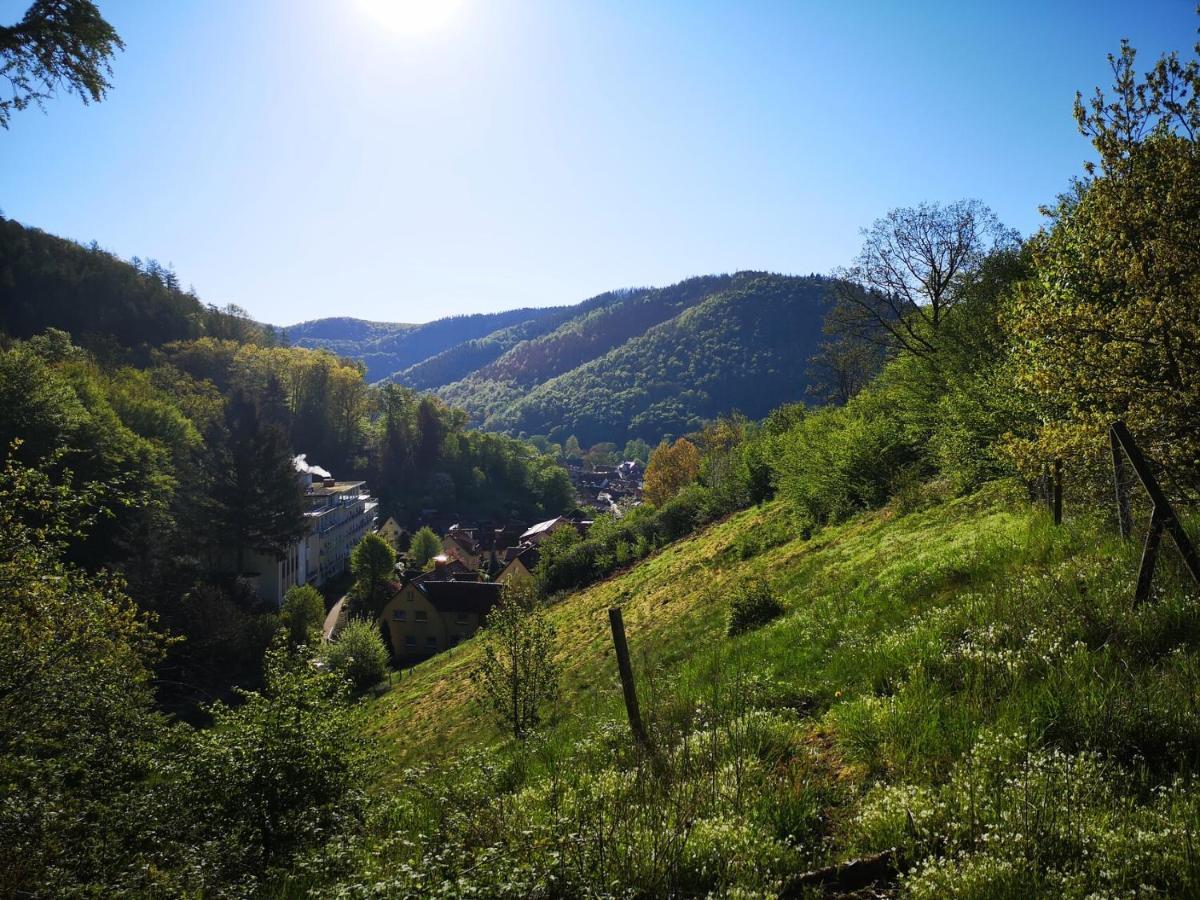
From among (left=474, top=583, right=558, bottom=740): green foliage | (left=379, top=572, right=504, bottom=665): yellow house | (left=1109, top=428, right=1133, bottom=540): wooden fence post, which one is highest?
(left=1109, top=428, right=1133, bottom=540): wooden fence post

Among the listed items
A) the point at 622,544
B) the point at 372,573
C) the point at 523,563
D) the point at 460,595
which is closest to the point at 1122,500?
the point at 622,544

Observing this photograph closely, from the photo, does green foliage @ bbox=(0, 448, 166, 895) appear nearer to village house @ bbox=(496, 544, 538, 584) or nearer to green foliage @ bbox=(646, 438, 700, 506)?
village house @ bbox=(496, 544, 538, 584)

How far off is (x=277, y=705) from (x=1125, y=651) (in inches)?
429

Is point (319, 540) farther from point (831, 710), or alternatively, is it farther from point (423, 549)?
point (831, 710)

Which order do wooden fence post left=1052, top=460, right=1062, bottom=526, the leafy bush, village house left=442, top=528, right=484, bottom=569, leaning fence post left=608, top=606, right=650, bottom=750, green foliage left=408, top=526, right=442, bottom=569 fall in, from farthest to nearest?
village house left=442, top=528, right=484, bottom=569 → green foliage left=408, top=526, right=442, bottom=569 → the leafy bush → wooden fence post left=1052, top=460, right=1062, bottom=526 → leaning fence post left=608, top=606, right=650, bottom=750

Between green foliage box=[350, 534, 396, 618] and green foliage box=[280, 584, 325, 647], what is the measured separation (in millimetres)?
8798

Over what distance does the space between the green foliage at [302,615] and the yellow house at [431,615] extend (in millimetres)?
5901

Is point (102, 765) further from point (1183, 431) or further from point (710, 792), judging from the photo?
point (1183, 431)

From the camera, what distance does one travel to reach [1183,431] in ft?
27.7

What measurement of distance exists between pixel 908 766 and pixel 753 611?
31.6ft

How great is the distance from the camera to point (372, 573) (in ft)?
172

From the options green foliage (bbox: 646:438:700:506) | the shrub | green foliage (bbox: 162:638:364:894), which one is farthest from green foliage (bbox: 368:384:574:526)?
green foliage (bbox: 162:638:364:894)

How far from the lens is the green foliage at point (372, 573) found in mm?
51906

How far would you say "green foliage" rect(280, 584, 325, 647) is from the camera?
3975 centimetres
